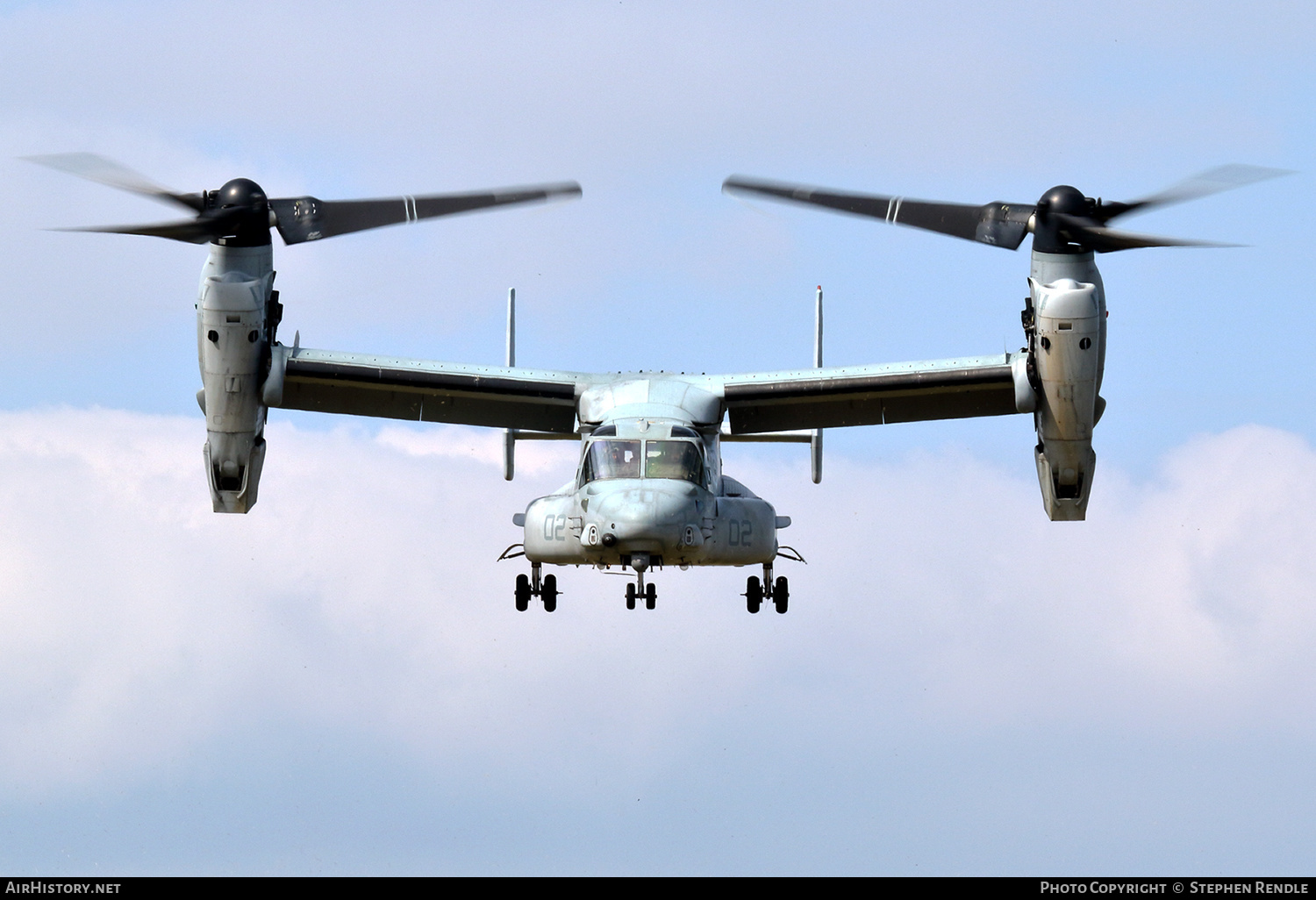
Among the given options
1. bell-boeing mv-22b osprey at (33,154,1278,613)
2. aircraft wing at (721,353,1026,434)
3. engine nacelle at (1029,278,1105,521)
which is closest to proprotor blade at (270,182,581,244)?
bell-boeing mv-22b osprey at (33,154,1278,613)

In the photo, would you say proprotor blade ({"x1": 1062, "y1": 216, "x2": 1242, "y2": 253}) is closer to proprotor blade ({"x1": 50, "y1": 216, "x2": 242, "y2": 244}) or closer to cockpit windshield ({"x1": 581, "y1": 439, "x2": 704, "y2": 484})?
cockpit windshield ({"x1": 581, "y1": 439, "x2": 704, "y2": 484})

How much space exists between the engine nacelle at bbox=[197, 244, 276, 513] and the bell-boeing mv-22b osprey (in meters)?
0.02

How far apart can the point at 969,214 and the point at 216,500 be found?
9.77m

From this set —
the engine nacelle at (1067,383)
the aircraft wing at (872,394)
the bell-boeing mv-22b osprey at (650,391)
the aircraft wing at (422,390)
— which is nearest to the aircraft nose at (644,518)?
the bell-boeing mv-22b osprey at (650,391)

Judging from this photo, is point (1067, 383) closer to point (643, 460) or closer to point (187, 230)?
point (643, 460)

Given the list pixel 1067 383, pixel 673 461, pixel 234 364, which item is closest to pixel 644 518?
pixel 673 461

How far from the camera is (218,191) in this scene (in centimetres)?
2959

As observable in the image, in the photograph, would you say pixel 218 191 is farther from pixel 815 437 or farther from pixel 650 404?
pixel 815 437

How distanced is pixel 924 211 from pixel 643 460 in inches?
192

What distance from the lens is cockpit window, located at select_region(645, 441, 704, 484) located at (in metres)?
29.1

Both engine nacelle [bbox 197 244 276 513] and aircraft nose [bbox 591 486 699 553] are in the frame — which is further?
engine nacelle [bbox 197 244 276 513]
